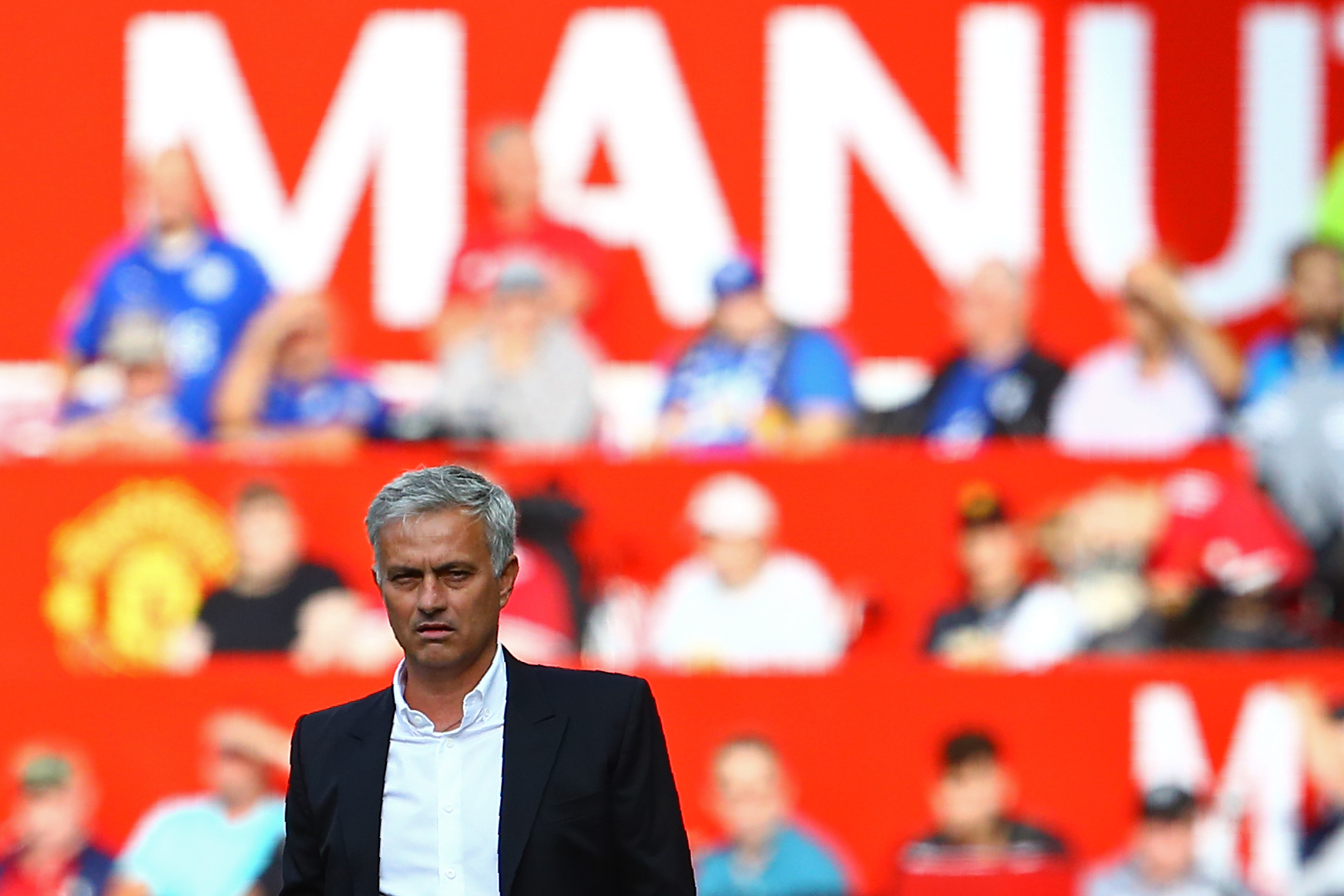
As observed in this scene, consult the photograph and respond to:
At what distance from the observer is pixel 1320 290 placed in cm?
696

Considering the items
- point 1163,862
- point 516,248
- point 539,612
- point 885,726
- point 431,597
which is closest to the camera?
point 431,597

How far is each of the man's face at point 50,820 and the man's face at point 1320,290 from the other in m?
4.17

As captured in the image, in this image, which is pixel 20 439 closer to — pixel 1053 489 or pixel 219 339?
pixel 219 339

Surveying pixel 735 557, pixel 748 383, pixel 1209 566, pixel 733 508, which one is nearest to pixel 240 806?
pixel 735 557

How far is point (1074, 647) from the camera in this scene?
5832 millimetres

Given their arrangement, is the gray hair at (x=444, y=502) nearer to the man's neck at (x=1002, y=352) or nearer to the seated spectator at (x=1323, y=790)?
the seated spectator at (x=1323, y=790)

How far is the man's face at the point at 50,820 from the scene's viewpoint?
203 inches

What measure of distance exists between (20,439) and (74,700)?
9.53 feet

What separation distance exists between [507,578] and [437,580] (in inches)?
3.6

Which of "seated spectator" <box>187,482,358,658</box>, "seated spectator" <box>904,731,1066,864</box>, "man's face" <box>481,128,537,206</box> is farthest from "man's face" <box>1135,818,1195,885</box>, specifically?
"man's face" <box>481,128,537,206</box>

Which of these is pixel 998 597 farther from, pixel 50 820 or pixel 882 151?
pixel 882 151

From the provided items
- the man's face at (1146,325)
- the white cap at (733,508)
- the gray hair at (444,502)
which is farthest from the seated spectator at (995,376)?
the gray hair at (444,502)

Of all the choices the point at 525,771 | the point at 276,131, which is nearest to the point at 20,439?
the point at 276,131

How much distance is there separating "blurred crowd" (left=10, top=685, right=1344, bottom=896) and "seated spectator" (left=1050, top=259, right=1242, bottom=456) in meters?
1.95
